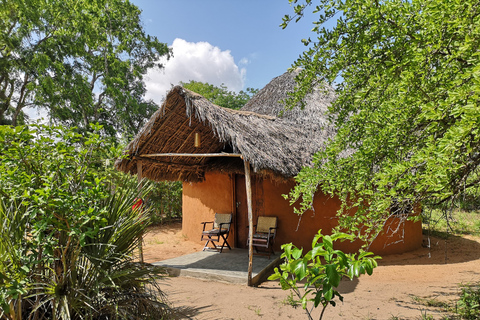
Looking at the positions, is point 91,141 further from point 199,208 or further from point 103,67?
point 103,67

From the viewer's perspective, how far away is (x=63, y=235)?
98.3 inches

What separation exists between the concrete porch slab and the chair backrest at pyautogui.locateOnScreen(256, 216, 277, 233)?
26.4 inches

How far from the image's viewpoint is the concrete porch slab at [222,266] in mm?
5500

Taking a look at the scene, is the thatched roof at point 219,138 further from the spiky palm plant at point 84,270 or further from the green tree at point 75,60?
the green tree at point 75,60

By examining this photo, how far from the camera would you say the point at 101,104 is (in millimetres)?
18391

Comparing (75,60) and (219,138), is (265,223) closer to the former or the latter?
(219,138)

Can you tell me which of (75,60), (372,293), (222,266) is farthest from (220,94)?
(372,293)

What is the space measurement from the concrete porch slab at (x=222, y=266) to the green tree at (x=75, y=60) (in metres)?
9.89

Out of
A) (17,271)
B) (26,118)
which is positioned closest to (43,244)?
(17,271)

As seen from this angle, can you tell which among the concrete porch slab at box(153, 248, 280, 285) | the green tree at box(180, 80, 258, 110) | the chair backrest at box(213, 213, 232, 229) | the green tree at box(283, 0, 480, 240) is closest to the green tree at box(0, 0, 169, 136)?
the green tree at box(180, 80, 258, 110)

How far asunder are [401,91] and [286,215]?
5.75m

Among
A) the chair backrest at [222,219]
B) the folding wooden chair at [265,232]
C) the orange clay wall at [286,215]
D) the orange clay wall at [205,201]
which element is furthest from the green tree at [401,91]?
the orange clay wall at [205,201]

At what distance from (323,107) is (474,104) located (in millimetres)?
8210

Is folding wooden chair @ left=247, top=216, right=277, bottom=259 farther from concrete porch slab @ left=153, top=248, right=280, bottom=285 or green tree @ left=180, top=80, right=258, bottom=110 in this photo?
green tree @ left=180, top=80, right=258, bottom=110
